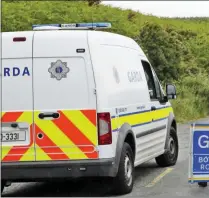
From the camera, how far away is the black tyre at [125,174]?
27.1 ft

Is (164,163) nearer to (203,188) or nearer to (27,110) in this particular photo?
(203,188)

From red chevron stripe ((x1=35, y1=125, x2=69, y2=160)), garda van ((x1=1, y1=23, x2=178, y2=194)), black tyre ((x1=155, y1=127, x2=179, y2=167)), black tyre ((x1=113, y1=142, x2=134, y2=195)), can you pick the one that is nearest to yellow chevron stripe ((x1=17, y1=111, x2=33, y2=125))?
garda van ((x1=1, y1=23, x2=178, y2=194))

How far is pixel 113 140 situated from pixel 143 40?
24.8 metres

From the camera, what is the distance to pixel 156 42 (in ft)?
106

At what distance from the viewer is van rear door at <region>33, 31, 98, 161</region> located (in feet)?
25.7

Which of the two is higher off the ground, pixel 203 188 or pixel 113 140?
pixel 113 140

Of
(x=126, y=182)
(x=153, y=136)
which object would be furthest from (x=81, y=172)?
(x=153, y=136)

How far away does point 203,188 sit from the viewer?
29.2 feet

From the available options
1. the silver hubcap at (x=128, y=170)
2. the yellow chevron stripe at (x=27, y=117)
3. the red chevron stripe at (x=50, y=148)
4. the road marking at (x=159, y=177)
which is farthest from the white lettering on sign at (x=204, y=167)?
the yellow chevron stripe at (x=27, y=117)

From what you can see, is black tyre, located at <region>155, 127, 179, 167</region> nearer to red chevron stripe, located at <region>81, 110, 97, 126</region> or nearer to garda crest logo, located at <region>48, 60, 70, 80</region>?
red chevron stripe, located at <region>81, 110, 97, 126</region>

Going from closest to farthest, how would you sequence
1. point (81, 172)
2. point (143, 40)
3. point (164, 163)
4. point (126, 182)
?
point (81, 172)
point (126, 182)
point (164, 163)
point (143, 40)

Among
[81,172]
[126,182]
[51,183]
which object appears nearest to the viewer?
[81,172]

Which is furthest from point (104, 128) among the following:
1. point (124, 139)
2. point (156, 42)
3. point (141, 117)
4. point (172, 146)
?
point (156, 42)

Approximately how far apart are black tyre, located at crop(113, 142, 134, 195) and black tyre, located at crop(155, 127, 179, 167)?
244 cm
